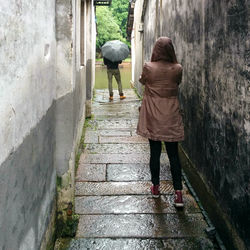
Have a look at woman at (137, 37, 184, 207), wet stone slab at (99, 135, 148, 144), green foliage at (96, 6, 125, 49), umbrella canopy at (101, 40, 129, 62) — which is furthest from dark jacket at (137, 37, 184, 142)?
green foliage at (96, 6, 125, 49)

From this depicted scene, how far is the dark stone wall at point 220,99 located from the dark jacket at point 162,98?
0.30 meters

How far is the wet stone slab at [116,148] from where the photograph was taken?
6.32 metres

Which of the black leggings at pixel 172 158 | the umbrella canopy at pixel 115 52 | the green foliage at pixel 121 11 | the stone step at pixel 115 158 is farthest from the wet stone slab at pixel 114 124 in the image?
the green foliage at pixel 121 11

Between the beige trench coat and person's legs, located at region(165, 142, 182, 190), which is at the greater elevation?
the beige trench coat

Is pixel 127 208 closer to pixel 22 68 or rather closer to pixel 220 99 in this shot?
pixel 220 99

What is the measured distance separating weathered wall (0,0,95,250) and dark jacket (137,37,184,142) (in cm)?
89

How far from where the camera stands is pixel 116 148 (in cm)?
651

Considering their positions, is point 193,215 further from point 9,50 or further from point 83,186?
point 9,50

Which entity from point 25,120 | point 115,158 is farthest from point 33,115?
point 115,158

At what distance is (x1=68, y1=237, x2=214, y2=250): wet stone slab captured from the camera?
327 cm

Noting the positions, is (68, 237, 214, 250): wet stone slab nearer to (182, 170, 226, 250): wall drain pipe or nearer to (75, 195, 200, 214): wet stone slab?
(182, 170, 226, 250): wall drain pipe

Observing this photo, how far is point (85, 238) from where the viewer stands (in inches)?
135

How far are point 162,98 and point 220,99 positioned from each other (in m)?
0.76

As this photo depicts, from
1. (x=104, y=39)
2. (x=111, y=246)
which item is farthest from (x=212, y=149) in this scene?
(x=104, y=39)
